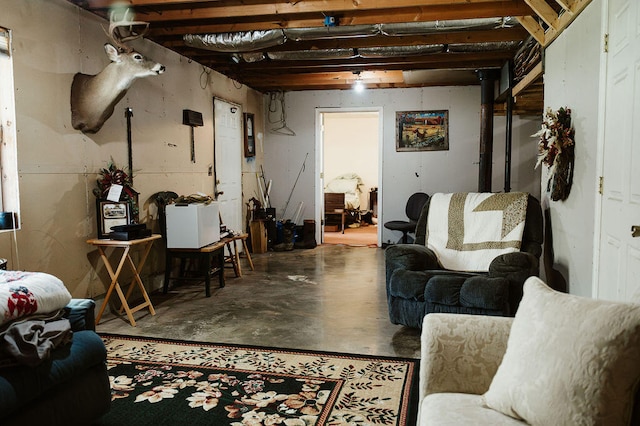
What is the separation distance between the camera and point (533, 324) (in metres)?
1.46

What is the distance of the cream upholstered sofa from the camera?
3.94 ft

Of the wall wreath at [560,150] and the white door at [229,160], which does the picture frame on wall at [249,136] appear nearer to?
the white door at [229,160]

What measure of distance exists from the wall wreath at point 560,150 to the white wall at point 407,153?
12.7 ft

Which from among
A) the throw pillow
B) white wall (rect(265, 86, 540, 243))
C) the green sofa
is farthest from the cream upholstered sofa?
white wall (rect(265, 86, 540, 243))

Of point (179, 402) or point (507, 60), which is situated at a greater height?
point (507, 60)

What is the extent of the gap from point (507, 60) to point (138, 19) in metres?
4.24

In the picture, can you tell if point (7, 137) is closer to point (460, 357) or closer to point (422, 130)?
point (460, 357)

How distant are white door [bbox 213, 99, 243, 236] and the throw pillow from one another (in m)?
5.36

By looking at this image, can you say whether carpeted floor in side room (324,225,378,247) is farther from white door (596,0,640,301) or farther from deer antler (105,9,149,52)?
white door (596,0,640,301)

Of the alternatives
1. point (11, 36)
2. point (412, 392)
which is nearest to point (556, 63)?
point (412, 392)

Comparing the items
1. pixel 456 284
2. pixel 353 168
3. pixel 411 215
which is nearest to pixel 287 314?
pixel 456 284

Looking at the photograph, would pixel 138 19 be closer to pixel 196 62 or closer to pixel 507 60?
pixel 196 62

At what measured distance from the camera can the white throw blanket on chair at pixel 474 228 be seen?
12.1 feet

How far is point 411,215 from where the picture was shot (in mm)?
7305
